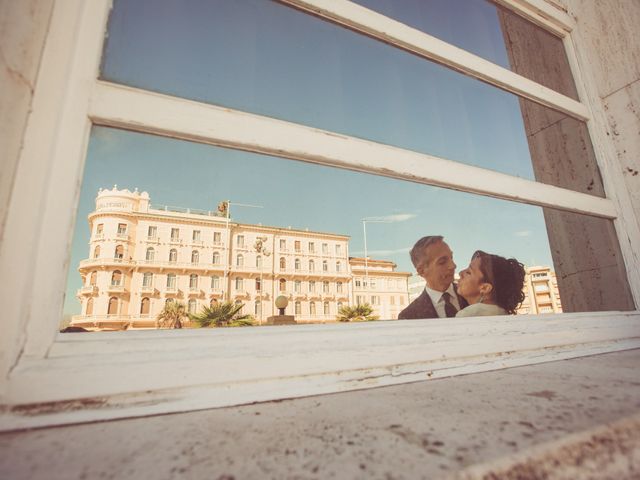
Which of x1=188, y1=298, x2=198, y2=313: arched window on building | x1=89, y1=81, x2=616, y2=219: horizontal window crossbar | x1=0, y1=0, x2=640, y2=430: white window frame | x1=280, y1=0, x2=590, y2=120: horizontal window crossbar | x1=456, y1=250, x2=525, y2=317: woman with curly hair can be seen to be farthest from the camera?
x1=188, y1=298, x2=198, y2=313: arched window on building

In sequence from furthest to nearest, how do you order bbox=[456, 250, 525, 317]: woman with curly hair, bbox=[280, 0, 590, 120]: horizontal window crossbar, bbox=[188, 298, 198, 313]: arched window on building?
1. bbox=[188, 298, 198, 313]: arched window on building
2. bbox=[456, 250, 525, 317]: woman with curly hair
3. bbox=[280, 0, 590, 120]: horizontal window crossbar

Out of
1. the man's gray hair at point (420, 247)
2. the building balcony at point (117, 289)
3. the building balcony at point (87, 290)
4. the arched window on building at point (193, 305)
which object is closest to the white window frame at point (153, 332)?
the building balcony at point (87, 290)

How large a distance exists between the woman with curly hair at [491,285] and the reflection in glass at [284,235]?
5cm

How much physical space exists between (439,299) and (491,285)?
0.29m

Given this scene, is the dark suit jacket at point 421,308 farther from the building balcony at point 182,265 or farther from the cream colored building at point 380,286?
the building balcony at point 182,265

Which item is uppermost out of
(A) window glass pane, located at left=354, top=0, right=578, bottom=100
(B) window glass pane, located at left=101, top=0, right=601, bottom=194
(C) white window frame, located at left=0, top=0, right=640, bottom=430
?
(A) window glass pane, located at left=354, top=0, right=578, bottom=100

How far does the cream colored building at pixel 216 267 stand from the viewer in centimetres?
96

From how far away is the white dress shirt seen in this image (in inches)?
43.7

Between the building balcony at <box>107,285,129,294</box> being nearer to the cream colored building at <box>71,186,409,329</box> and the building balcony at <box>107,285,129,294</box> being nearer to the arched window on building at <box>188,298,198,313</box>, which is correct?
the cream colored building at <box>71,186,409,329</box>

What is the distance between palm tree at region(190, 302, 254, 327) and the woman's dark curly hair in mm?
1098

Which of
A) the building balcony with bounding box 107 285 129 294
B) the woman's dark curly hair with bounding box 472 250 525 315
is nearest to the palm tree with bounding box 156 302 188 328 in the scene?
the building balcony with bounding box 107 285 129 294

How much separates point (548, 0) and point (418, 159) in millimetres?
1308

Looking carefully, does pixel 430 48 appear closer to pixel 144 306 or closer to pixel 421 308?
pixel 421 308

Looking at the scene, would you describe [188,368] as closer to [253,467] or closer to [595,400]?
[253,467]
